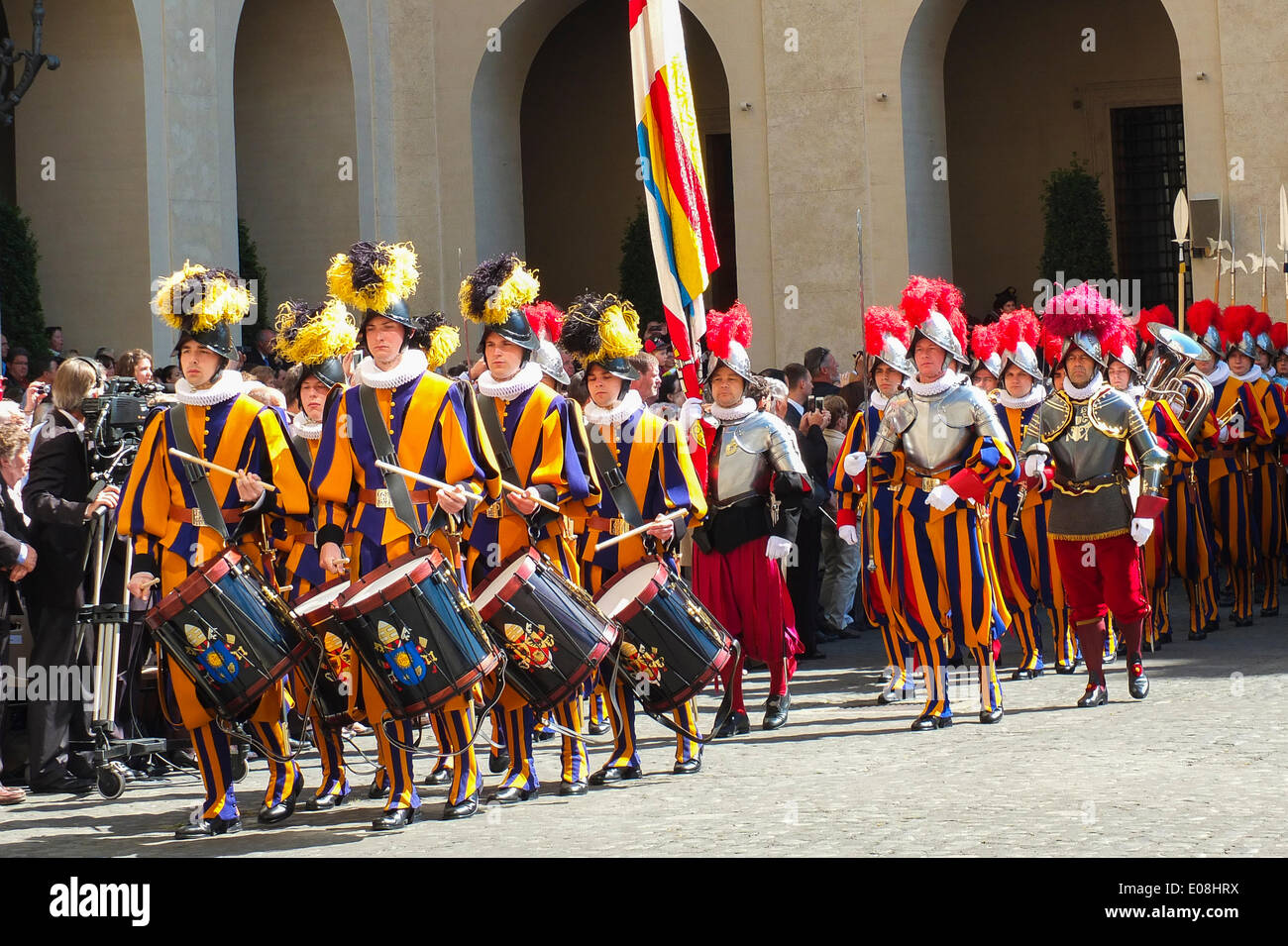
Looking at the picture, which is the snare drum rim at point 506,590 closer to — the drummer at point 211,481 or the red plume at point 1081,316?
Result: the drummer at point 211,481

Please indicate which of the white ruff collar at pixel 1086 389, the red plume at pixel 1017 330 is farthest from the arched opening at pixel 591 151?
the white ruff collar at pixel 1086 389

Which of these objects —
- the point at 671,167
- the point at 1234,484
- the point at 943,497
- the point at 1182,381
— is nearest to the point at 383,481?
the point at 943,497

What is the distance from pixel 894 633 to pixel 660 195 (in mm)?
2705

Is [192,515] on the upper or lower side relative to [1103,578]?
upper

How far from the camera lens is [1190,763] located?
→ 25.5 ft

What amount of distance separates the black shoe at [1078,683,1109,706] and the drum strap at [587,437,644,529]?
2798 millimetres

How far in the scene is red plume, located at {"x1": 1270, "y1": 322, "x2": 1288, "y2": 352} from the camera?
15.5m

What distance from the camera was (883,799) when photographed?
23.7ft

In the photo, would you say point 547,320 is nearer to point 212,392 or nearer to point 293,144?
point 212,392

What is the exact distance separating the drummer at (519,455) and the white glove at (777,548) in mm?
1723

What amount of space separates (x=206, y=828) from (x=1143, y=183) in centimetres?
1838

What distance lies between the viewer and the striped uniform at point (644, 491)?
8.23 metres

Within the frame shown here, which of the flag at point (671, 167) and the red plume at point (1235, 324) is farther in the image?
the red plume at point (1235, 324)
